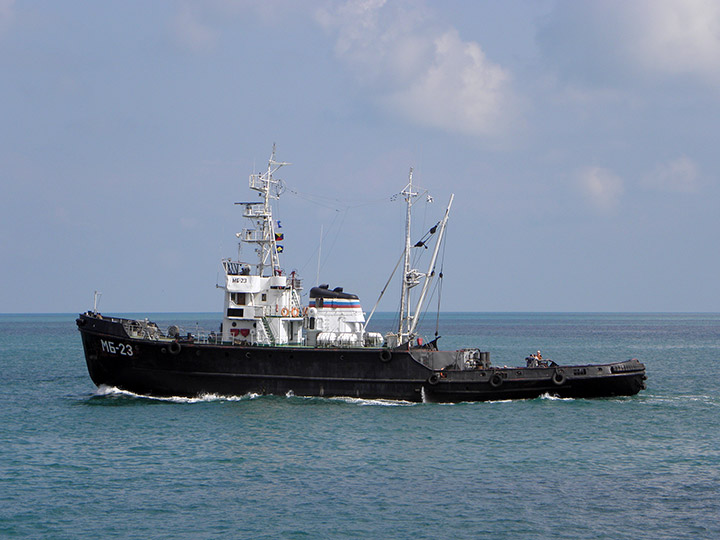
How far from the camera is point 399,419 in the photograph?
34.0 meters

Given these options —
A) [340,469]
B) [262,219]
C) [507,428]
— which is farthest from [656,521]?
[262,219]

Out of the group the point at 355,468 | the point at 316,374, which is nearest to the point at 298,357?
the point at 316,374

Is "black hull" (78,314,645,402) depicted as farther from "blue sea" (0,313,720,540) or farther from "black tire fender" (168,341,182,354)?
"blue sea" (0,313,720,540)

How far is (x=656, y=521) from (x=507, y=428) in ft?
38.8

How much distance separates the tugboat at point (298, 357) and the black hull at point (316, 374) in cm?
4

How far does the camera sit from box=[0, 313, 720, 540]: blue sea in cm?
2127

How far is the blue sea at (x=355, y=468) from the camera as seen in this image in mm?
21266

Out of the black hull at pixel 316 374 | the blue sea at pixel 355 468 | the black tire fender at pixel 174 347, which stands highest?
the black tire fender at pixel 174 347

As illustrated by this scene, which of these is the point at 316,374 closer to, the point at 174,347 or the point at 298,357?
the point at 298,357

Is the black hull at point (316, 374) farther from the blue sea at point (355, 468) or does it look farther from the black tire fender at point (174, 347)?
the blue sea at point (355, 468)

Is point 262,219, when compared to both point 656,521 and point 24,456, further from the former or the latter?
→ point 656,521

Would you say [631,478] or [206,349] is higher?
[206,349]

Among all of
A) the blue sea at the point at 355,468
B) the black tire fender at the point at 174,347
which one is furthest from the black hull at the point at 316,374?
the blue sea at the point at 355,468

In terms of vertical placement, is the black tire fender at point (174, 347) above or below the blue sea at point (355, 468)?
above
